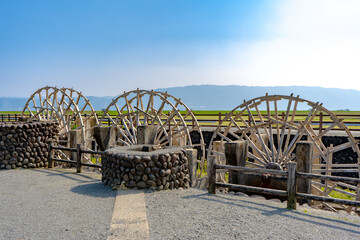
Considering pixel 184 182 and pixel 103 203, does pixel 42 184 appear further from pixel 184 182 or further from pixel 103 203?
pixel 184 182

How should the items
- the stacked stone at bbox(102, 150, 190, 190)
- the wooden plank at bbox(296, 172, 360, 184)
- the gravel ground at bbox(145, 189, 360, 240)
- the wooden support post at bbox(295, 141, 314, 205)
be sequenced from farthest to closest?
the wooden support post at bbox(295, 141, 314, 205) < the stacked stone at bbox(102, 150, 190, 190) < the wooden plank at bbox(296, 172, 360, 184) < the gravel ground at bbox(145, 189, 360, 240)

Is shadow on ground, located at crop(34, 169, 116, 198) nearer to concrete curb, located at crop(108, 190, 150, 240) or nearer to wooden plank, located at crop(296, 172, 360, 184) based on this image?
concrete curb, located at crop(108, 190, 150, 240)

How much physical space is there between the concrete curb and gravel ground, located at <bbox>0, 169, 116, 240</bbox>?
16cm

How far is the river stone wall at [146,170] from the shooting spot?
819cm

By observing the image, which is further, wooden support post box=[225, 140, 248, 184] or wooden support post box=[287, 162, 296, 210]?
wooden support post box=[225, 140, 248, 184]

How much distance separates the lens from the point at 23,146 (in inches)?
474

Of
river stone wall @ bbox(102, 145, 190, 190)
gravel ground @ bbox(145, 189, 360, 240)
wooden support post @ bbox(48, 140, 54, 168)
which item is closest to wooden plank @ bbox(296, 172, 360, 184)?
gravel ground @ bbox(145, 189, 360, 240)

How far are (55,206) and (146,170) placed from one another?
2344 millimetres

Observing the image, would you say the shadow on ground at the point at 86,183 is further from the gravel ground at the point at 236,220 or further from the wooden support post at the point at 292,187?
the wooden support post at the point at 292,187

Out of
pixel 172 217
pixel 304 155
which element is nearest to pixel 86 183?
pixel 172 217

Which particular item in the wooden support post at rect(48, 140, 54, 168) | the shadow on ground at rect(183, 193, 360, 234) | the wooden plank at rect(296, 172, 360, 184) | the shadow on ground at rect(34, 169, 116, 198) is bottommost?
the shadow on ground at rect(34, 169, 116, 198)

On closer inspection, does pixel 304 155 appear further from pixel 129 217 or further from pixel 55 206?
pixel 55 206

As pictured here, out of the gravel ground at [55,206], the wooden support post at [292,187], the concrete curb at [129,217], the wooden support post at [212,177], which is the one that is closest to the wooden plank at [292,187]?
the wooden support post at [292,187]

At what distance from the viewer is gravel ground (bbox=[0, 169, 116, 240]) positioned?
220 inches
